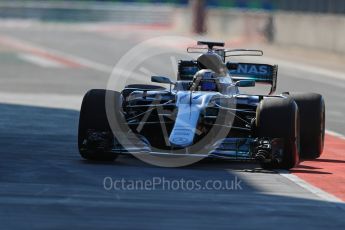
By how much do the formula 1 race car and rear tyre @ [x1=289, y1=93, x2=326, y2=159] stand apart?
0.04 ft

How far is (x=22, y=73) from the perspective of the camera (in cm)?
3494

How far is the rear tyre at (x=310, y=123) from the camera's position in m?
15.5

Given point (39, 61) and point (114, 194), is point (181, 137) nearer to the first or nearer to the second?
point (114, 194)

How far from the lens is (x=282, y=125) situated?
1398 centimetres

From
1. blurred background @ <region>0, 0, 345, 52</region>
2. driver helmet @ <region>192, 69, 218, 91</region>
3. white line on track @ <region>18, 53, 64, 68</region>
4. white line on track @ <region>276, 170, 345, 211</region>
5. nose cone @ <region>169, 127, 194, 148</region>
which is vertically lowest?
white line on track @ <region>276, 170, 345, 211</region>

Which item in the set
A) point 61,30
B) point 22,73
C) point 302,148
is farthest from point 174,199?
point 61,30

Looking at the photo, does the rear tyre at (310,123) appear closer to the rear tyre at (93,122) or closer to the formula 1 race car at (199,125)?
the formula 1 race car at (199,125)

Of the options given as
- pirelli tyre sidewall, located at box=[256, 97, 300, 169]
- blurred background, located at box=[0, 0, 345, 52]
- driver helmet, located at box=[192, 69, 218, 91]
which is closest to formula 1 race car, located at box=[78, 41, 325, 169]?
pirelli tyre sidewall, located at box=[256, 97, 300, 169]

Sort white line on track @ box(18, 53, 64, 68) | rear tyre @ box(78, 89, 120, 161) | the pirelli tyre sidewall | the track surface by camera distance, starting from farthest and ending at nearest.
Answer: white line on track @ box(18, 53, 64, 68), rear tyre @ box(78, 89, 120, 161), the pirelli tyre sidewall, the track surface

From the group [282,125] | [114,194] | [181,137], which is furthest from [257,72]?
[114,194]

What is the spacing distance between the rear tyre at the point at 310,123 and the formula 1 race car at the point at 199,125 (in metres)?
0.01

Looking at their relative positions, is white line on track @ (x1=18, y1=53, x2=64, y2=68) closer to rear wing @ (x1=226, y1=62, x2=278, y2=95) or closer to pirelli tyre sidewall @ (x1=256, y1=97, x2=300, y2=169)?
rear wing @ (x1=226, y1=62, x2=278, y2=95)

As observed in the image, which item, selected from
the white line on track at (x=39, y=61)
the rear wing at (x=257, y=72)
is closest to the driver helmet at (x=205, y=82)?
the rear wing at (x=257, y=72)

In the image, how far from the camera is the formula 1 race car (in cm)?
1403
